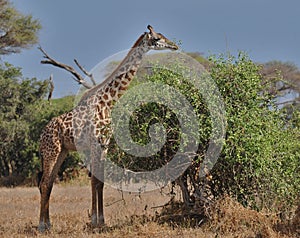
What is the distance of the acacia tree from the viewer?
2001 cm

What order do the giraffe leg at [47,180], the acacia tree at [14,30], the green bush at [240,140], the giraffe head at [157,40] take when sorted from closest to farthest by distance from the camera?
1. the green bush at [240,140]
2. the giraffe leg at [47,180]
3. the giraffe head at [157,40]
4. the acacia tree at [14,30]

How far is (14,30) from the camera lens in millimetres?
20016

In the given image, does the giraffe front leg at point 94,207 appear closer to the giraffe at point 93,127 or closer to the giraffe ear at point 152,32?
the giraffe at point 93,127

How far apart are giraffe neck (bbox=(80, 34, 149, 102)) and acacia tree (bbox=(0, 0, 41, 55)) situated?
43.2ft

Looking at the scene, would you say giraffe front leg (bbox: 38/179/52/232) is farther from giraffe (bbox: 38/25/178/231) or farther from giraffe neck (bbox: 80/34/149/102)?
giraffe neck (bbox: 80/34/149/102)

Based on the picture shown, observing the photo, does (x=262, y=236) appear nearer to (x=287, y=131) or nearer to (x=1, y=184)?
(x=287, y=131)

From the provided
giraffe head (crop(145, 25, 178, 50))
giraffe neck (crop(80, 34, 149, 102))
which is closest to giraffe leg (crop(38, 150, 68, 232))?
giraffe neck (crop(80, 34, 149, 102))

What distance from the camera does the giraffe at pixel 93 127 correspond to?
7180 mm

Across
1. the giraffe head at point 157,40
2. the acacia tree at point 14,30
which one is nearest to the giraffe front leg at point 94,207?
the giraffe head at point 157,40

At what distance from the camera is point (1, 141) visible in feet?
55.2

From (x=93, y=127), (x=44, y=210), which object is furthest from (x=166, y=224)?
(x=44, y=210)

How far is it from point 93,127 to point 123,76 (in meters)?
0.94

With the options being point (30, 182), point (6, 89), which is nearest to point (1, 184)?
point (30, 182)

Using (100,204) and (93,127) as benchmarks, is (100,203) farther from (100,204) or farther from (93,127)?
(93,127)
